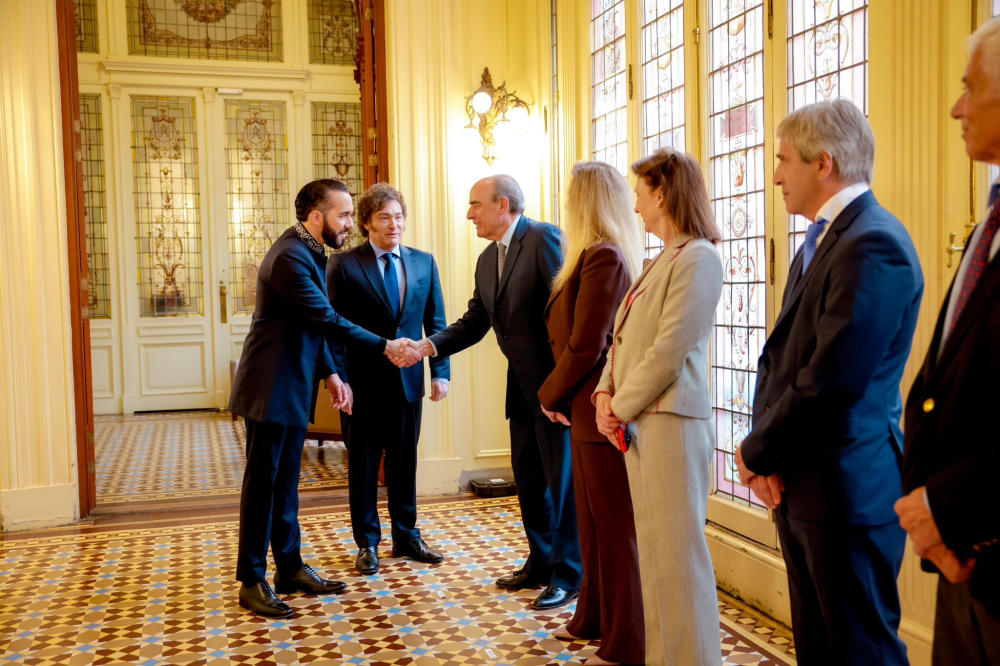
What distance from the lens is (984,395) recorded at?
129 cm

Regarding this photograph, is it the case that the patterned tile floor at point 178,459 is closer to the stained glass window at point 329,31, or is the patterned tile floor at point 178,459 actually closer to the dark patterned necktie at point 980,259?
the stained glass window at point 329,31

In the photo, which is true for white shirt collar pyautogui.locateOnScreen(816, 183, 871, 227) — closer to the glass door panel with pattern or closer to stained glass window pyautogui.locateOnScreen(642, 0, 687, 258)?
stained glass window pyautogui.locateOnScreen(642, 0, 687, 258)

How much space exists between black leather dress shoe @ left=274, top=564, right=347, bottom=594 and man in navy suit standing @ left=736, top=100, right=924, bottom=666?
2274mm

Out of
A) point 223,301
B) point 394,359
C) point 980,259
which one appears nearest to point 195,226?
point 223,301

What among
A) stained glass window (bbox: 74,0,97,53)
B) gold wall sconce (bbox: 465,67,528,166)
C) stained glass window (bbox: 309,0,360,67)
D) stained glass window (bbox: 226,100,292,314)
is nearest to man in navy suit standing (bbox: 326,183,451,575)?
gold wall sconce (bbox: 465,67,528,166)

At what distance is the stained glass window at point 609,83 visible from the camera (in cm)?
438

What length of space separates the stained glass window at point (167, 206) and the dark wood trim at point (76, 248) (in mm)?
4652

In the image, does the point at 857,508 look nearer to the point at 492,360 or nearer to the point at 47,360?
the point at 492,360

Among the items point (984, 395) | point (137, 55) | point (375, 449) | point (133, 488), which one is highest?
point (137, 55)

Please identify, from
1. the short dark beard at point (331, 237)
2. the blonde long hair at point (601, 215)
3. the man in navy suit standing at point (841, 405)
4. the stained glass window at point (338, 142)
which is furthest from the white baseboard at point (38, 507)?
the stained glass window at point (338, 142)

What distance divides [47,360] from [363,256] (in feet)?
7.25

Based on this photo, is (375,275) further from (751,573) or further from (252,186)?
(252,186)

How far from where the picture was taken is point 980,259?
135 cm

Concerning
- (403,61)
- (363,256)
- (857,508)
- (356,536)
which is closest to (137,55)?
(403,61)
